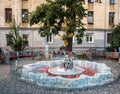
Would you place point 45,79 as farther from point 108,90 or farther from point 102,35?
point 102,35

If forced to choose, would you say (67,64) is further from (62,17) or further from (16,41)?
(16,41)

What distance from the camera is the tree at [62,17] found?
1543cm

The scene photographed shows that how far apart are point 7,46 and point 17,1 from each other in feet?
19.8

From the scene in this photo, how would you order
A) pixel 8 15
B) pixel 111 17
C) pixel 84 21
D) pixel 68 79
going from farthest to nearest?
pixel 111 17
pixel 84 21
pixel 8 15
pixel 68 79

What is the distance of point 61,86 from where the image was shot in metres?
12.9

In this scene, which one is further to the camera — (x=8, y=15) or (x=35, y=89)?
(x=8, y=15)

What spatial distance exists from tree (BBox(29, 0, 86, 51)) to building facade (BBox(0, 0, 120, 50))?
1382 cm

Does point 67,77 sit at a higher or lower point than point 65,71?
lower

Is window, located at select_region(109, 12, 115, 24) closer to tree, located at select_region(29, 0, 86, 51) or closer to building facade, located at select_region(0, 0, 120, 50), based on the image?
building facade, located at select_region(0, 0, 120, 50)

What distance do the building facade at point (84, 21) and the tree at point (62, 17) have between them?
13824mm

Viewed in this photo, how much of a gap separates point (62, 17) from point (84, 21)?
15.1 meters

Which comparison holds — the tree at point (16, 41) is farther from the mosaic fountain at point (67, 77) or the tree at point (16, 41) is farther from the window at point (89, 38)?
the window at point (89, 38)

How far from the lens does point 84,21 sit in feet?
101

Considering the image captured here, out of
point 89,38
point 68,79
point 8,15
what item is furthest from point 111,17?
point 68,79
